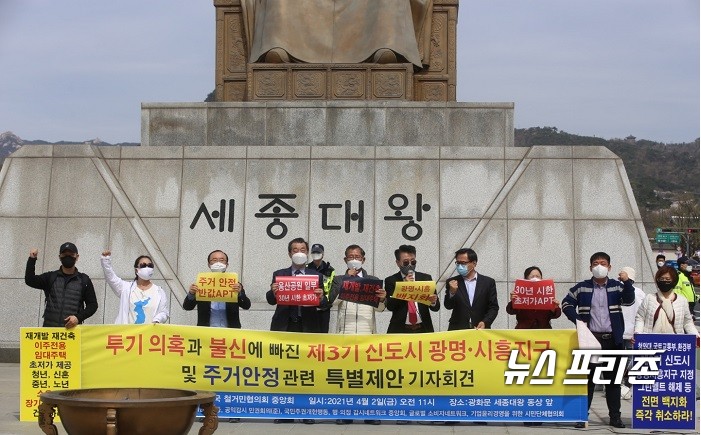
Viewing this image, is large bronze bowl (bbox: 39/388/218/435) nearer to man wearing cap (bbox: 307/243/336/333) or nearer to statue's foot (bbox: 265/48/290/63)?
man wearing cap (bbox: 307/243/336/333)

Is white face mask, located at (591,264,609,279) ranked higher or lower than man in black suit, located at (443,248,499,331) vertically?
higher

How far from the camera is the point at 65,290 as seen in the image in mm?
10531

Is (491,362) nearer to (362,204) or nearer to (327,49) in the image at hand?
(362,204)

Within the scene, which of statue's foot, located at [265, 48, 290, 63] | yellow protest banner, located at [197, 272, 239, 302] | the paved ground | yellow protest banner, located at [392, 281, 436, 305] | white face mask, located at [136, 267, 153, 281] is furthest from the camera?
statue's foot, located at [265, 48, 290, 63]

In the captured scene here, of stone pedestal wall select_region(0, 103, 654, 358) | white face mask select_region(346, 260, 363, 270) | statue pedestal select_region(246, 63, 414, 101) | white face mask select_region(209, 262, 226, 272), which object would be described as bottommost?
white face mask select_region(209, 262, 226, 272)

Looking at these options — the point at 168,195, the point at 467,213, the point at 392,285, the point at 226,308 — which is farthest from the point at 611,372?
the point at 168,195

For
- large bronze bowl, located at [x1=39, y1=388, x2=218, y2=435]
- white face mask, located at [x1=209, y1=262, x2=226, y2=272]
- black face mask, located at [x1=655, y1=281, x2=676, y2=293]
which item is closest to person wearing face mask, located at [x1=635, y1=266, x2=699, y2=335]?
black face mask, located at [x1=655, y1=281, x2=676, y2=293]

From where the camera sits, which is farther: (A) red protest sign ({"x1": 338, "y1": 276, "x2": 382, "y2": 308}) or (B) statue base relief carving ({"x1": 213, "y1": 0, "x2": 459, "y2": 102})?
(B) statue base relief carving ({"x1": 213, "y1": 0, "x2": 459, "y2": 102})

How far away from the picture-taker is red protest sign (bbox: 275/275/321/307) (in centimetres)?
1037

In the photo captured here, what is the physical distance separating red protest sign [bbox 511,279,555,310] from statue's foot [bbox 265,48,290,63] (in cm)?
542

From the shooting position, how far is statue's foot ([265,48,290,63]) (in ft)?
48.6

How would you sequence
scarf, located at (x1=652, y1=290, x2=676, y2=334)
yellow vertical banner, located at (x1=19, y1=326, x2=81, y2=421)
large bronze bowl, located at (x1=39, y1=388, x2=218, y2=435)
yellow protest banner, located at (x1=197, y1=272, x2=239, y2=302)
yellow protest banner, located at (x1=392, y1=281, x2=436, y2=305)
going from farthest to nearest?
1. yellow protest banner, located at (x1=197, y1=272, x2=239, y2=302)
2. yellow protest banner, located at (x1=392, y1=281, x2=436, y2=305)
3. scarf, located at (x1=652, y1=290, x2=676, y2=334)
4. yellow vertical banner, located at (x1=19, y1=326, x2=81, y2=421)
5. large bronze bowl, located at (x1=39, y1=388, x2=218, y2=435)

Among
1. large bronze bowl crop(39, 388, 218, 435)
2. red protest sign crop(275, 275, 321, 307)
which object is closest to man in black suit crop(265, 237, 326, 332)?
red protest sign crop(275, 275, 321, 307)

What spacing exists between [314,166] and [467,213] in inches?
70.7
